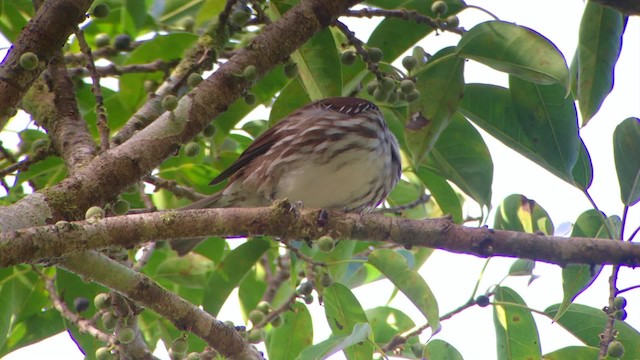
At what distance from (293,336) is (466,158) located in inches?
45.8

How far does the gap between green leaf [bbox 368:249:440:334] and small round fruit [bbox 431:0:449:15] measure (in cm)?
100

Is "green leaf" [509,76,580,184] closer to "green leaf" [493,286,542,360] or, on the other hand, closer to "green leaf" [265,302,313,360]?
"green leaf" [493,286,542,360]

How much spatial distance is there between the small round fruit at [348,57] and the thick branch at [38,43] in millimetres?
1176

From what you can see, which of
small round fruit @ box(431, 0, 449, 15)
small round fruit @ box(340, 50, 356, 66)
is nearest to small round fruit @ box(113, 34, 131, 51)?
small round fruit @ box(340, 50, 356, 66)

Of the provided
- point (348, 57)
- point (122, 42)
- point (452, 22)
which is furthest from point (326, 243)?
point (122, 42)

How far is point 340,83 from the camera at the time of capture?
338cm

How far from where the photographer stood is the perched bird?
13.3 feet

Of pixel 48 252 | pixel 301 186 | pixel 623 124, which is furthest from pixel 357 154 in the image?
pixel 48 252

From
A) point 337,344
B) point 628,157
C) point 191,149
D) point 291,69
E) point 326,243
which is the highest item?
point 291,69

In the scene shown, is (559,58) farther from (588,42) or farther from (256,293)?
(256,293)

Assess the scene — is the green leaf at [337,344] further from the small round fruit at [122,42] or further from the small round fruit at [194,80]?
the small round fruit at [122,42]

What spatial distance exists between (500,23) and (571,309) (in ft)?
3.84

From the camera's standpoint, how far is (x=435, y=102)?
3186 millimetres

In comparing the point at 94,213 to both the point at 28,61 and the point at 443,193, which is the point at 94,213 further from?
the point at 443,193
